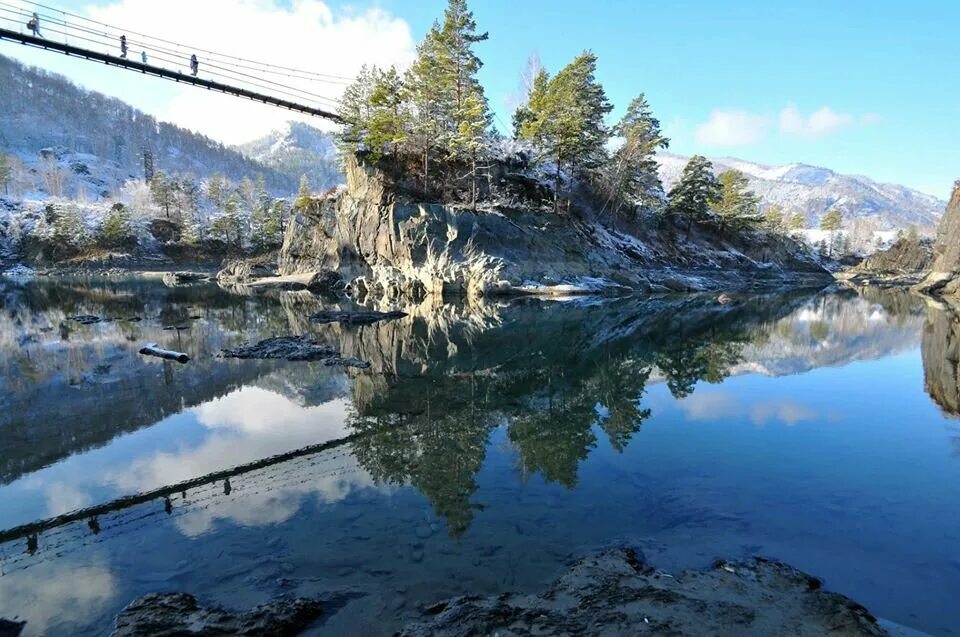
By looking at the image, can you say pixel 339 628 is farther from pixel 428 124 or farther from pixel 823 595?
pixel 428 124

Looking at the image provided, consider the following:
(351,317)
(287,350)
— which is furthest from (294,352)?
(351,317)

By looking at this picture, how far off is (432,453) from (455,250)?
1439 inches

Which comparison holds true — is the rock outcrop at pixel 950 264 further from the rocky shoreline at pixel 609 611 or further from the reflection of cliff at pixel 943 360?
the rocky shoreline at pixel 609 611

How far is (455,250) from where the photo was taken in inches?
1763

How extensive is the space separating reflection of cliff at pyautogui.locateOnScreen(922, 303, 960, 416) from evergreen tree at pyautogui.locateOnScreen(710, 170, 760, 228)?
137 feet

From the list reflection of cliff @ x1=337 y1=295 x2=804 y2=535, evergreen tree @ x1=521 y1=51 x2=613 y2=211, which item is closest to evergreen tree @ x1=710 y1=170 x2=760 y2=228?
evergreen tree @ x1=521 y1=51 x2=613 y2=211

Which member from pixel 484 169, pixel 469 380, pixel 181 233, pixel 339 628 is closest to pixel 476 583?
pixel 339 628

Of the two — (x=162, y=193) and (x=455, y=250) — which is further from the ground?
(x=162, y=193)

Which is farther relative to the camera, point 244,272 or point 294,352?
point 244,272

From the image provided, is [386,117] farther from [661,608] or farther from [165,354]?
[661,608]

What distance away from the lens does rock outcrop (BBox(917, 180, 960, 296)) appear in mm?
49844

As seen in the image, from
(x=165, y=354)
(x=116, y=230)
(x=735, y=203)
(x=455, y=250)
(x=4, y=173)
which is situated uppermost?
(x=4, y=173)

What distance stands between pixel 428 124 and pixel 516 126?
21406 millimetres

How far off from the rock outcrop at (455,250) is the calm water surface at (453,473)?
2569 cm
